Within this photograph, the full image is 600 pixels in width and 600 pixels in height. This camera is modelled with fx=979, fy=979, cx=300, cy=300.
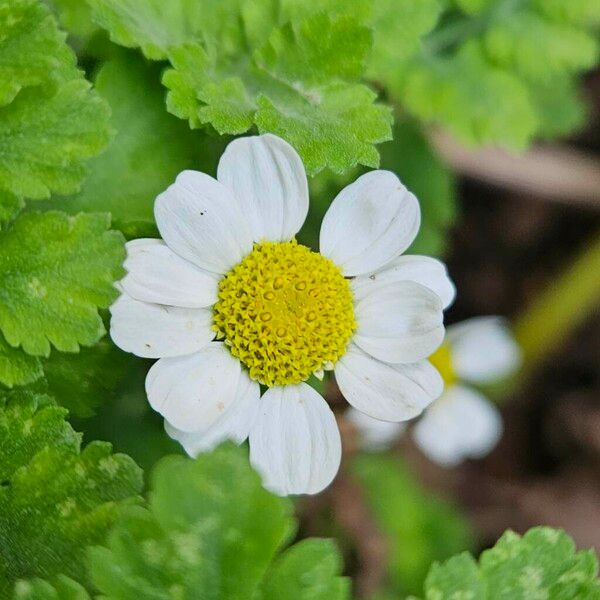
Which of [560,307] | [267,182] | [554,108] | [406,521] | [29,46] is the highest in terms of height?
[29,46]

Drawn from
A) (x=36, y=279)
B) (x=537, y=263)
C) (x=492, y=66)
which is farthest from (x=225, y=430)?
(x=537, y=263)

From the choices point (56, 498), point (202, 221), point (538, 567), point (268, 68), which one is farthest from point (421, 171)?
point (56, 498)

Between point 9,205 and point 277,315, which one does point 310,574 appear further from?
point 9,205

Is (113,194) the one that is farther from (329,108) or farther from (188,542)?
(188,542)

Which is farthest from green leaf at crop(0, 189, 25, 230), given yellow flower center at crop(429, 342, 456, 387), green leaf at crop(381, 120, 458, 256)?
yellow flower center at crop(429, 342, 456, 387)

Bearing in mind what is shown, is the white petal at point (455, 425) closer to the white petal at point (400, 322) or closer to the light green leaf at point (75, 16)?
the white petal at point (400, 322)

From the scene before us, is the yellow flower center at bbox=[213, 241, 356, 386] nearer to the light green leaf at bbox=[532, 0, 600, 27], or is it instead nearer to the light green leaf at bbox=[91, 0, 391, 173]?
the light green leaf at bbox=[91, 0, 391, 173]
